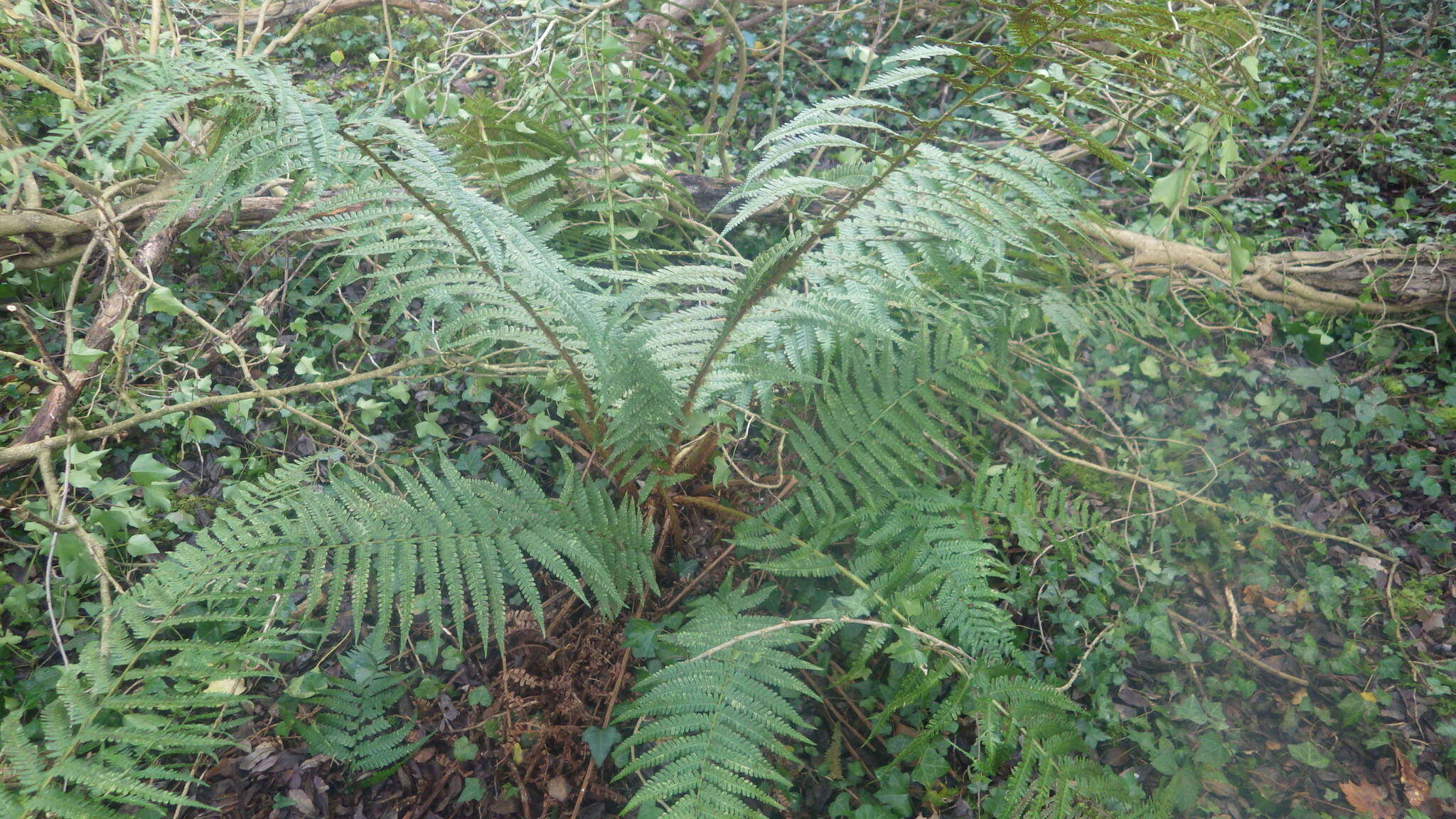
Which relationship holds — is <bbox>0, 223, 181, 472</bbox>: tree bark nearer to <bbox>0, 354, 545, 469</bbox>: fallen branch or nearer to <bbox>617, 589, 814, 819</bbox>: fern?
<bbox>0, 354, 545, 469</bbox>: fallen branch

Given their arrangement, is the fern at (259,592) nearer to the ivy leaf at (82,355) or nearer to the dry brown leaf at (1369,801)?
the ivy leaf at (82,355)

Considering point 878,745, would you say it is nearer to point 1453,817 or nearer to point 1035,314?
point 1035,314

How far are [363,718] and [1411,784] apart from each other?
2.28 meters

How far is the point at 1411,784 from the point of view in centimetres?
175

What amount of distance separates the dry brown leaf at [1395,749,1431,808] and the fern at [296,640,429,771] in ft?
6.99

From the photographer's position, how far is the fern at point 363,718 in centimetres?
164

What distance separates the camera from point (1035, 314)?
6.25ft

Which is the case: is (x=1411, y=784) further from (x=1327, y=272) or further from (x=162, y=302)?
(x=162, y=302)

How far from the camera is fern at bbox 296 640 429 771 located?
164cm

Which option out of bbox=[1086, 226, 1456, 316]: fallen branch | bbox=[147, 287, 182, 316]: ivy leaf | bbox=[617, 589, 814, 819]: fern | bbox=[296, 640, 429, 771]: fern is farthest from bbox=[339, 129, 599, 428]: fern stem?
bbox=[1086, 226, 1456, 316]: fallen branch

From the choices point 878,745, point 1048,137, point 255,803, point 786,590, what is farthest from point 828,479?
point 1048,137

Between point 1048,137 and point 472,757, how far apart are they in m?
2.70

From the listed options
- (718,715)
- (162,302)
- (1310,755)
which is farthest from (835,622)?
(162,302)

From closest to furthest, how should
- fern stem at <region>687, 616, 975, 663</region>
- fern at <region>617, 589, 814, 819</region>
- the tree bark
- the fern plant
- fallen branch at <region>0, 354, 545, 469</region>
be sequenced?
the fern plant → fern at <region>617, 589, 814, 819</region> → fern stem at <region>687, 616, 975, 663</region> → fallen branch at <region>0, 354, 545, 469</region> → the tree bark
